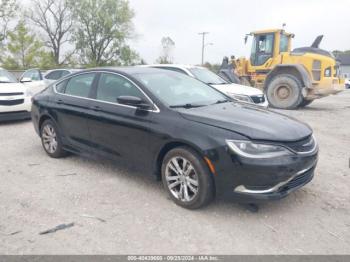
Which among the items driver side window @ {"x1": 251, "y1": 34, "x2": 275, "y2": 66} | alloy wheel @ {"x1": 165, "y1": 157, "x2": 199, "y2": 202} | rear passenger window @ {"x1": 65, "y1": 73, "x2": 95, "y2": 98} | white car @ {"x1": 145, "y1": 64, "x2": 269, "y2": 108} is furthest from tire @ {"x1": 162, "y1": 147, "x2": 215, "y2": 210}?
driver side window @ {"x1": 251, "y1": 34, "x2": 275, "y2": 66}

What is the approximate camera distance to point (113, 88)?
13.4ft

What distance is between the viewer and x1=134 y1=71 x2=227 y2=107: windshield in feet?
12.1

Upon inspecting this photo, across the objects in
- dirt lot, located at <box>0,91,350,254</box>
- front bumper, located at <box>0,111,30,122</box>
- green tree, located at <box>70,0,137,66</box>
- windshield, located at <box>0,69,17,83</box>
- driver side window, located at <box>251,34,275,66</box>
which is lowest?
dirt lot, located at <box>0,91,350,254</box>

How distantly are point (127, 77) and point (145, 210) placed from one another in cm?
177

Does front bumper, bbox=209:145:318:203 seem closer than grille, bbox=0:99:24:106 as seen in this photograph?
Yes

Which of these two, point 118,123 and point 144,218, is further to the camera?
point 118,123

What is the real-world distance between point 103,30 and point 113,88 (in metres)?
42.8

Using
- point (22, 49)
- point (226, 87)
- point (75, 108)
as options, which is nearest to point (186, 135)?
point (75, 108)

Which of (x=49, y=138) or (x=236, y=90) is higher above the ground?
(x=236, y=90)

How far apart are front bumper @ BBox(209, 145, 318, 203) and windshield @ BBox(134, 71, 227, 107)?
1051 mm

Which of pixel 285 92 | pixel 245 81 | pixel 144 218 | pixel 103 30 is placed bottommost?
pixel 144 218

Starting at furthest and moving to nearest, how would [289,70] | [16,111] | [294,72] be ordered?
1. [289,70]
2. [294,72]
3. [16,111]

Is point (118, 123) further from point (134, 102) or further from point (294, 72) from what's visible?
point (294, 72)

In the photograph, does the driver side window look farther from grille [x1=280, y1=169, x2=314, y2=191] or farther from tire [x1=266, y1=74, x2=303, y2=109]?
grille [x1=280, y1=169, x2=314, y2=191]
